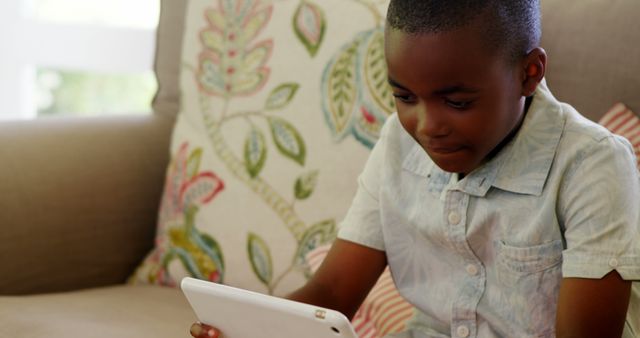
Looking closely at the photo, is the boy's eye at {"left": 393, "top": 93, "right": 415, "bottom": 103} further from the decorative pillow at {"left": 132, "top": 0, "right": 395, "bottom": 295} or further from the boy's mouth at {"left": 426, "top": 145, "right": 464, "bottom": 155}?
the decorative pillow at {"left": 132, "top": 0, "right": 395, "bottom": 295}

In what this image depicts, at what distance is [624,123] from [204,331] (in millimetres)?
537

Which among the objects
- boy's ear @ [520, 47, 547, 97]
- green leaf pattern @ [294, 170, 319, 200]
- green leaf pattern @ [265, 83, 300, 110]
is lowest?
green leaf pattern @ [294, 170, 319, 200]

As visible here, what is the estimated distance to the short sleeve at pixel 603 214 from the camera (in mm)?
829

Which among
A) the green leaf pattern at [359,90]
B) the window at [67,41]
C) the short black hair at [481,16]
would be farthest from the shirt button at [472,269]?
the window at [67,41]

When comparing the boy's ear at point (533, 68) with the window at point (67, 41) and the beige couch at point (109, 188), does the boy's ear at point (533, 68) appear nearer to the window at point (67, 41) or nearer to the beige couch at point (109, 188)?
the beige couch at point (109, 188)

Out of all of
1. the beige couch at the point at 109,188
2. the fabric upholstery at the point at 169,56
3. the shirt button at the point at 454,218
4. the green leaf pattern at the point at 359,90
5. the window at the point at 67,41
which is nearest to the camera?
the shirt button at the point at 454,218

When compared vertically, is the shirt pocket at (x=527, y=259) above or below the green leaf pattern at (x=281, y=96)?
above

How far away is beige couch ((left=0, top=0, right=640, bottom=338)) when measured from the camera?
1144 mm

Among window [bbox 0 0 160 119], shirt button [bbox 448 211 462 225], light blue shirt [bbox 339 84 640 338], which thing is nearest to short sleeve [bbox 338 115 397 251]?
light blue shirt [bbox 339 84 640 338]

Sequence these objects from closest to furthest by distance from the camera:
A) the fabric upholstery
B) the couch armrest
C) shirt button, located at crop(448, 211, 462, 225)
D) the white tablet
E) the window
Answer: the white tablet, shirt button, located at crop(448, 211, 462, 225), the couch armrest, the fabric upholstery, the window

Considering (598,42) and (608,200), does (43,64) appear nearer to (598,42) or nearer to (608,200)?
(598,42)

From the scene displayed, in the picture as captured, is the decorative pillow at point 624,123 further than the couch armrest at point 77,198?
No

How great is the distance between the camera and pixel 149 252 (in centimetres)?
156

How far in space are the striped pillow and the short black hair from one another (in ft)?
1.35
